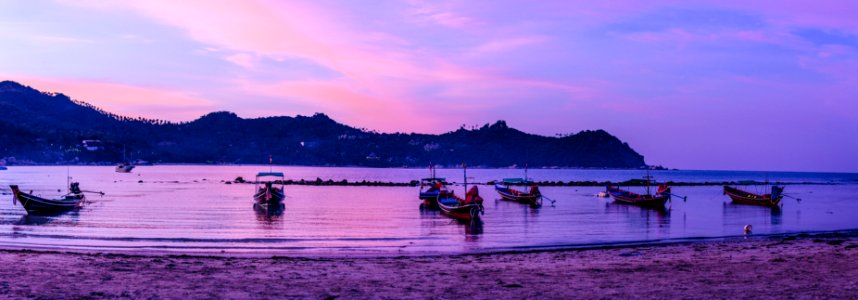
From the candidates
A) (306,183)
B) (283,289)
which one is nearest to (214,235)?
(283,289)

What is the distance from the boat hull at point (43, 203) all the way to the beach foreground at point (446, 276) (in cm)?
2445

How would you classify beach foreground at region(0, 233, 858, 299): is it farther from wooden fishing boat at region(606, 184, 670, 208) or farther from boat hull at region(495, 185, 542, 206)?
boat hull at region(495, 185, 542, 206)

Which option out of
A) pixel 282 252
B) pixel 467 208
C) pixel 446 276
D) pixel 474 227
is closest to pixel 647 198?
pixel 467 208

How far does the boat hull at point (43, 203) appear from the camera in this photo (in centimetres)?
4056

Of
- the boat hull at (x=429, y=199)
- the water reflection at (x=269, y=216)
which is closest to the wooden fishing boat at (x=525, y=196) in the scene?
the boat hull at (x=429, y=199)

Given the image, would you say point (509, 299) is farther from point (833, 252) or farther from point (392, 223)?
point (392, 223)

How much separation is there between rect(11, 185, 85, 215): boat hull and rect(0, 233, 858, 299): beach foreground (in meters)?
24.5

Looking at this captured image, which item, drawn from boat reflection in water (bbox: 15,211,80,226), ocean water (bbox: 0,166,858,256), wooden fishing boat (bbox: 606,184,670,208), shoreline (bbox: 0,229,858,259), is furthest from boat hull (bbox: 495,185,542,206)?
boat reflection in water (bbox: 15,211,80,226)

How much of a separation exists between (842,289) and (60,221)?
114 ft

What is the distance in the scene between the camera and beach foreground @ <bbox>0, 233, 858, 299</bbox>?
12297 millimetres

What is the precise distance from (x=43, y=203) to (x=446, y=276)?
36127mm

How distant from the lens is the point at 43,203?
138ft

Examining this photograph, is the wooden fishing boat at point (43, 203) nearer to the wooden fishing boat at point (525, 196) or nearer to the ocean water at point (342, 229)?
the ocean water at point (342, 229)

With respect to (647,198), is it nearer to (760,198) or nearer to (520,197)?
(520,197)
